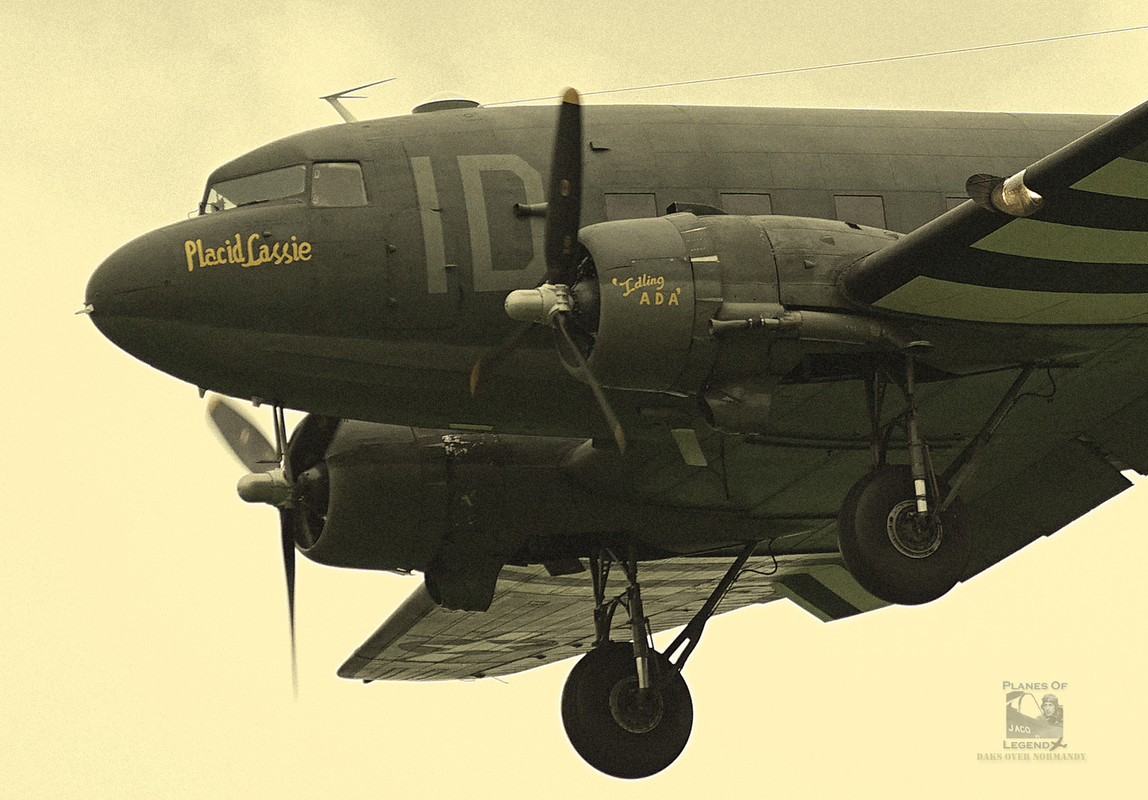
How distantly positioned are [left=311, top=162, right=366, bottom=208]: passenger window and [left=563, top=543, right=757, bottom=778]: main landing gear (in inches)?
204

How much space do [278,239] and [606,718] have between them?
630 cm

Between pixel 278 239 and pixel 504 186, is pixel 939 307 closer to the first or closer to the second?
pixel 504 186

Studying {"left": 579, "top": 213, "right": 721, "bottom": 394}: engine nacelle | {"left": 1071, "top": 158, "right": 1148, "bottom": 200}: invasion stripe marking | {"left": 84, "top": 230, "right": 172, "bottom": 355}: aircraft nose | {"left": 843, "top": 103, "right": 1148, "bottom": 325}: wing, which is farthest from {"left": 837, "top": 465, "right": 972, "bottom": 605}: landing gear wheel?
{"left": 84, "top": 230, "right": 172, "bottom": 355}: aircraft nose

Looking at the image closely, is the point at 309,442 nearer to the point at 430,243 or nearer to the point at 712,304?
the point at 430,243

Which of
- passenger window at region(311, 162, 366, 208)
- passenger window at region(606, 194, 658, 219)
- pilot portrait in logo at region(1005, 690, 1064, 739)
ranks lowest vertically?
pilot portrait in logo at region(1005, 690, 1064, 739)

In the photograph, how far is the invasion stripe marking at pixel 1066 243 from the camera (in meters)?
13.2

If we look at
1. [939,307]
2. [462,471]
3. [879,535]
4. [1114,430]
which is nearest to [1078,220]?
[939,307]

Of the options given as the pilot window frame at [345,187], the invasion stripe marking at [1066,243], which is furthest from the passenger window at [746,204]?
Result: the pilot window frame at [345,187]

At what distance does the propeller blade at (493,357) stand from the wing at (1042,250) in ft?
9.19

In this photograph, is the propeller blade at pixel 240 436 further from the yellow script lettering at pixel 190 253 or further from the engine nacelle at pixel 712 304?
A: the engine nacelle at pixel 712 304

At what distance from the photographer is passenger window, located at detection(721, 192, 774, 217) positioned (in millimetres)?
15363

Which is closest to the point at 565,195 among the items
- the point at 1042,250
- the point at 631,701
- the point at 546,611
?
the point at 1042,250

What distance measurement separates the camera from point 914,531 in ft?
46.3

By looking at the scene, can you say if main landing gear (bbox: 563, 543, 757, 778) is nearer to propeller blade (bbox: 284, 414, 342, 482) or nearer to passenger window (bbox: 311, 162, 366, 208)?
propeller blade (bbox: 284, 414, 342, 482)
